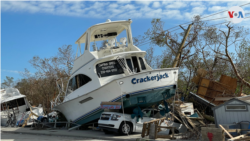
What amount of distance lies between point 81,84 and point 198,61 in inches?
510

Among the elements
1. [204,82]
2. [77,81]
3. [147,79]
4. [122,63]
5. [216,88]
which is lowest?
[216,88]

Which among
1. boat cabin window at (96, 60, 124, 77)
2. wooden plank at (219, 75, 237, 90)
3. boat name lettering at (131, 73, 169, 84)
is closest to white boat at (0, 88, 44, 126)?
boat cabin window at (96, 60, 124, 77)

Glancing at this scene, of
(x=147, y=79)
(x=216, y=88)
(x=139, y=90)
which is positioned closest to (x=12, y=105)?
(x=139, y=90)

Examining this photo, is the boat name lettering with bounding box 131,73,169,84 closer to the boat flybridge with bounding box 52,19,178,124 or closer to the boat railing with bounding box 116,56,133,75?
the boat flybridge with bounding box 52,19,178,124

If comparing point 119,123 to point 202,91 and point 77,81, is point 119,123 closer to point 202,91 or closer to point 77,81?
point 77,81

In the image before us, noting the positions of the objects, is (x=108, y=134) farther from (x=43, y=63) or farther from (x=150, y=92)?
(x=43, y=63)

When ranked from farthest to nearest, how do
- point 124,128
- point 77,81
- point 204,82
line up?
point 204,82, point 77,81, point 124,128

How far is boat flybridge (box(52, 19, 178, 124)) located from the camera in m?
10.5

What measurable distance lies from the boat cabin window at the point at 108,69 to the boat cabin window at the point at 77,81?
0.83 m

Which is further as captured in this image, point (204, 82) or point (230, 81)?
point (204, 82)

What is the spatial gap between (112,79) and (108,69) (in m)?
0.55

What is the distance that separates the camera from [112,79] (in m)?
11.7

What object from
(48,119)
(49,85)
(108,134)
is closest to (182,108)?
(108,134)

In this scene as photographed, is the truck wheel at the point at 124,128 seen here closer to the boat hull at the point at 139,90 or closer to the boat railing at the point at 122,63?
the boat hull at the point at 139,90
